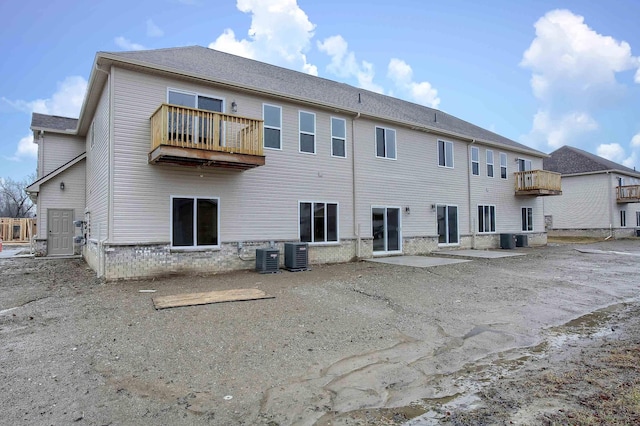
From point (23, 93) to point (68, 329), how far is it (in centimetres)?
2890

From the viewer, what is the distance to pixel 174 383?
359 cm

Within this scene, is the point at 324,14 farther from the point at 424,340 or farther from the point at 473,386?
the point at 473,386

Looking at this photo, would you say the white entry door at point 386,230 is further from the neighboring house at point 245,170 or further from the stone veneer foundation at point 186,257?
the stone veneer foundation at point 186,257

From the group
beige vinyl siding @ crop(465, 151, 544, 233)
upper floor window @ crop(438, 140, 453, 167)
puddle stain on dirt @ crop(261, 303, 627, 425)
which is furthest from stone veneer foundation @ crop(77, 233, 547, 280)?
beige vinyl siding @ crop(465, 151, 544, 233)

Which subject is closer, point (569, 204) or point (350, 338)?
point (350, 338)

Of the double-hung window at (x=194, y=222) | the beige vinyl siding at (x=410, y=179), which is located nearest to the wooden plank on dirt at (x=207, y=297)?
the double-hung window at (x=194, y=222)

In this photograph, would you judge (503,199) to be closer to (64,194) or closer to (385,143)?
(385,143)

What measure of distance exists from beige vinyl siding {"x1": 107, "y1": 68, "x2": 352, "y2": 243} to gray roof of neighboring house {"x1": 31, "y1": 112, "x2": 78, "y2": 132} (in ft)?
28.4

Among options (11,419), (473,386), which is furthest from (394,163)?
(11,419)

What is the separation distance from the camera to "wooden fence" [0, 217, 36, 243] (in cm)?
2427

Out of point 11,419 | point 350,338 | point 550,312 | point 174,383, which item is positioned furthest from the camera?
point 550,312

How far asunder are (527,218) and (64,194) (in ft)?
76.7

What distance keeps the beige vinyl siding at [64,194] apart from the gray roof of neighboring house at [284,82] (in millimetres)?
7193

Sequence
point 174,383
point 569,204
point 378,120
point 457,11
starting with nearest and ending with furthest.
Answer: point 174,383 → point 378,120 → point 457,11 → point 569,204
